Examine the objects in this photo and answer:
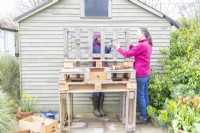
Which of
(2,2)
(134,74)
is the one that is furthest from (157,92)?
(2,2)

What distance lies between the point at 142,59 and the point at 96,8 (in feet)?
6.70

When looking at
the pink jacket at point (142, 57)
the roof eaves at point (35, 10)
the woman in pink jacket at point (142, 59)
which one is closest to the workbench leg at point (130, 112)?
the woman in pink jacket at point (142, 59)

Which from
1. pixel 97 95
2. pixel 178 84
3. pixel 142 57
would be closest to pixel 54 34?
pixel 97 95

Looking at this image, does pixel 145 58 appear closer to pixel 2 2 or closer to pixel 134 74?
pixel 134 74

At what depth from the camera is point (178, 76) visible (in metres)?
5.38

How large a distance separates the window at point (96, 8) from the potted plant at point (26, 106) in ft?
8.51

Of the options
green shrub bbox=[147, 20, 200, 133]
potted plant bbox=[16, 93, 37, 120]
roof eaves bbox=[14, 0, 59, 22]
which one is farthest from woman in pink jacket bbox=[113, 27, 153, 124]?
potted plant bbox=[16, 93, 37, 120]

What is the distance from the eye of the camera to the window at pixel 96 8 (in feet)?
20.9

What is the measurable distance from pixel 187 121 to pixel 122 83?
1561mm

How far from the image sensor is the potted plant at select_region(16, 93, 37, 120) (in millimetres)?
5715

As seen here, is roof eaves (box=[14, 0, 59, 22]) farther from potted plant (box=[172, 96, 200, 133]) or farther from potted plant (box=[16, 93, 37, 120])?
potted plant (box=[172, 96, 200, 133])

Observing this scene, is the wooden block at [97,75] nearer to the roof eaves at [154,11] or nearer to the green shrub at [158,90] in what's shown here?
the green shrub at [158,90]

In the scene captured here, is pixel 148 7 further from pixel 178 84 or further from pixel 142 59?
pixel 178 84

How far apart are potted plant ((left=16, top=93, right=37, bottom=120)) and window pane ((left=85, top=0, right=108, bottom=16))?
8.74 feet
